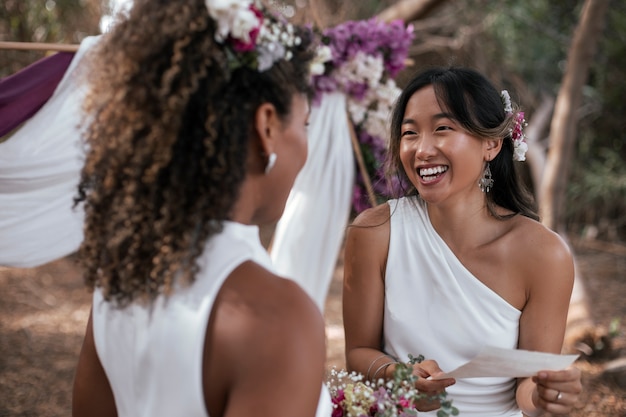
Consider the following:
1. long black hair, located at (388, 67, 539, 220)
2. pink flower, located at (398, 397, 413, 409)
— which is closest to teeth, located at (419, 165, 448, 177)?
long black hair, located at (388, 67, 539, 220)

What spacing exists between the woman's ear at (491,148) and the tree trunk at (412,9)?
3.89 metres

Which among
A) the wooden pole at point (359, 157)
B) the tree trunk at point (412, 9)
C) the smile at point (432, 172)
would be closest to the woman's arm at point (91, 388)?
the smile at point (432, 172)

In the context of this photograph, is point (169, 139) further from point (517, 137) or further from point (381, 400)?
point (517, 137)

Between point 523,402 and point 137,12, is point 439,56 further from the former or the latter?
point 137,12

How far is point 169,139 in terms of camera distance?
118 cm

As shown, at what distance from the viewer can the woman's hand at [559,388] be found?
1737 millimetres

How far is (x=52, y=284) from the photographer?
7.76 metres

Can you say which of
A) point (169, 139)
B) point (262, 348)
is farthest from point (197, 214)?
point (262, 348)

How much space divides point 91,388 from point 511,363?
98 cm

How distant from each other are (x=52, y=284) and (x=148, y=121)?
7.16 m

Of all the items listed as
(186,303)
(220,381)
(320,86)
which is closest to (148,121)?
(186,303)

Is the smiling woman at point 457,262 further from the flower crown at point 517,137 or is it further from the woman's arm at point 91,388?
the woman's arm at point 91,388

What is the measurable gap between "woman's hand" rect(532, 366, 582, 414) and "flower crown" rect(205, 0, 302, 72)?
3.51ft

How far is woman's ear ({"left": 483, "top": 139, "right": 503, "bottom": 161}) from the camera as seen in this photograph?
229 centimetres
